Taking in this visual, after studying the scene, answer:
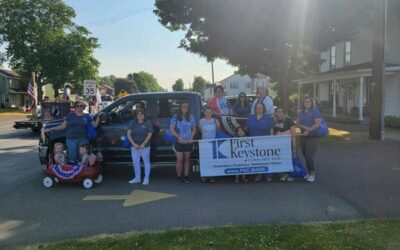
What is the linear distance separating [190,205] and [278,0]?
1064 centimetres

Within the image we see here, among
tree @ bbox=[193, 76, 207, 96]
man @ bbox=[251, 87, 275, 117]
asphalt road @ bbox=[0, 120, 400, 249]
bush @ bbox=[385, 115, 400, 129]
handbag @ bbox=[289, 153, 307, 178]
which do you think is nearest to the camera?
asphalt road @ bbox=[0, 120, 400, 249]

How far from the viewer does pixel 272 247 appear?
195 inches

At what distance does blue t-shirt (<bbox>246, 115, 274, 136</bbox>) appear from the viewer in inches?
352

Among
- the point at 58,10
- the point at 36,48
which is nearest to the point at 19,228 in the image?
the point at 36,48

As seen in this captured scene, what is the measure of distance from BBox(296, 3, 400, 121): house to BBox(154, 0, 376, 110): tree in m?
2.38

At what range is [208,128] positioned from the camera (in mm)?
8867

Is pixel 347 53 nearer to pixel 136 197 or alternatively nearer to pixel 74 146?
pixel 74 146

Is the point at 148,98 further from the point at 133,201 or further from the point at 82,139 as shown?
the point at 133,201

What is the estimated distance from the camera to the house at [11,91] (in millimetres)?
65625

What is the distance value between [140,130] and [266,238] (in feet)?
14.1

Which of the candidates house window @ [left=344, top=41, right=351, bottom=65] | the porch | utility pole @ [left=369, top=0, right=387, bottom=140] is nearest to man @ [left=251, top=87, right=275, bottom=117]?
utility pole @ [left=369, top=0, right=387, bottom=140]

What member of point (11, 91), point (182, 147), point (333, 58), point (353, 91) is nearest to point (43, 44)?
point (11, 91)

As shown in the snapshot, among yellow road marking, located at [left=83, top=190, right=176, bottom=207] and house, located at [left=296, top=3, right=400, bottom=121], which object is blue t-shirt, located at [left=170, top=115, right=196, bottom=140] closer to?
yellow road marking, located at [left=83, top=190, right=176, bottom=207]

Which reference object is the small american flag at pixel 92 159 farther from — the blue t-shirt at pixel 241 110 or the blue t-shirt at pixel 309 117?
the blue t-shirt at pixel 309 117
